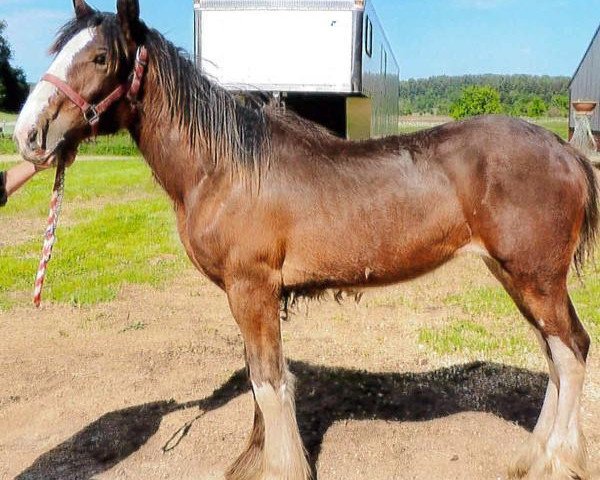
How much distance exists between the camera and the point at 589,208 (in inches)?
136

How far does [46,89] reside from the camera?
9.95 ft

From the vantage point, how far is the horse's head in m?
3.01

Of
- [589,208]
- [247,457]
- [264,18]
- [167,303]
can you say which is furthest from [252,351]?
[264,18]

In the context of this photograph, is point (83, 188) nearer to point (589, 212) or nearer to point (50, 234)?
point (50, 234)

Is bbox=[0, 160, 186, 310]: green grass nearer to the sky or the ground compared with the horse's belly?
nearer to the ground

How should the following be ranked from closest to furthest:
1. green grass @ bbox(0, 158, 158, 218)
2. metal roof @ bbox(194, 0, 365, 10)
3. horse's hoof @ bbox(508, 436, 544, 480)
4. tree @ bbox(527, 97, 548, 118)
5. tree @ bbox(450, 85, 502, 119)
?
horse's hoof @ bbox(508, 436, 544, 480)
metal roof @ bbox(194, 0, 365, 10)
green grass @ bbox(0, 158, 158, 218)
tree @ bbox(450, 85, 502, 119)
tree @ bbox(527, 97, 548, 118)

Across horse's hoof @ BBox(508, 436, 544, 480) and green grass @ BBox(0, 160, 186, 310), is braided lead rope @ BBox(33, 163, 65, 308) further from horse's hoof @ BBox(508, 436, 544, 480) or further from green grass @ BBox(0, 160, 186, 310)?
horse's hoof @ BBox(508, 436, 544, 480)

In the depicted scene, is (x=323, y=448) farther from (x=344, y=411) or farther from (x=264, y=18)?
(x=264, y=18)

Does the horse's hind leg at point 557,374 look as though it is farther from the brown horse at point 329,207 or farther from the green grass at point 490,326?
the green grass at point 490,326

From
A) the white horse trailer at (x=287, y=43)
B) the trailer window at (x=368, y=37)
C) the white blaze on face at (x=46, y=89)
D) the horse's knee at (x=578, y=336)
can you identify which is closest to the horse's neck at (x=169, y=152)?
the white blaze on face at (x=46, y=89)

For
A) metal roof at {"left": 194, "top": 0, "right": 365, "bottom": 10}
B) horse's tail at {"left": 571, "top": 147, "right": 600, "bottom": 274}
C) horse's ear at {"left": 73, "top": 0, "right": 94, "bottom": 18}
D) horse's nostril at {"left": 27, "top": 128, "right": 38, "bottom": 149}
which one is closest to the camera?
horse's nostril at {"left": 27, "top": 128, "right": 38, "bottom": 149}

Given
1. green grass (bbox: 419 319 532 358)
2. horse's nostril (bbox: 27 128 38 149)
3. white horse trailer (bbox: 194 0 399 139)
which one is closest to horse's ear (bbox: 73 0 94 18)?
horse's nostril (bbox: 27 128 38 149)

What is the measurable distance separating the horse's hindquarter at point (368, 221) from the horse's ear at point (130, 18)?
1092 mm

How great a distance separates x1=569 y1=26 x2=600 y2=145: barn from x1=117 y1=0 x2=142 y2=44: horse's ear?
80.4ft
